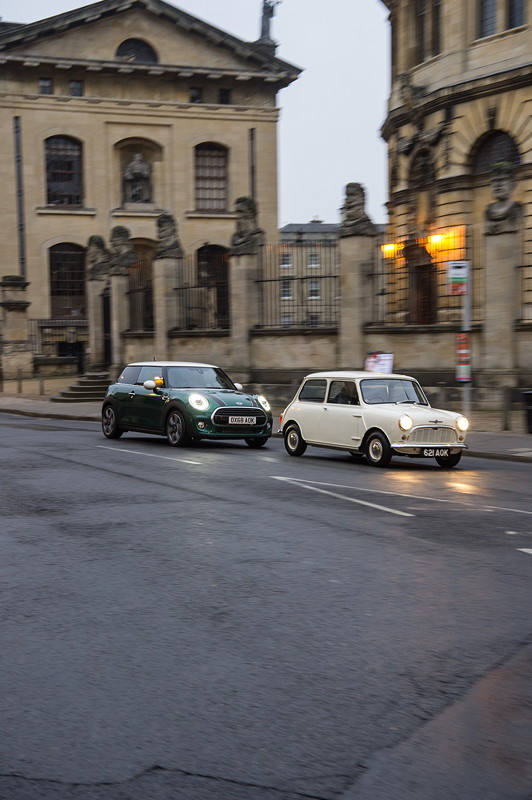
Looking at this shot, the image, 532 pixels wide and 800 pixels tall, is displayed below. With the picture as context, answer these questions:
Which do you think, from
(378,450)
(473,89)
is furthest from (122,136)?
(378,450)

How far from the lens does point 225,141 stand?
170 feet

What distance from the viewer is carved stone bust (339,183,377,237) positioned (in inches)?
989

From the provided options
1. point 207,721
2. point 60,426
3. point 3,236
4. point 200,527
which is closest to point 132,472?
point 200,527

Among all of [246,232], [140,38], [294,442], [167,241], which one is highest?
[140,38]

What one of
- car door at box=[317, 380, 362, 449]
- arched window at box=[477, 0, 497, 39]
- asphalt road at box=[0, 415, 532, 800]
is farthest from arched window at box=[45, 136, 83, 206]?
asphalt road at box=[0, 415, 532, 800]

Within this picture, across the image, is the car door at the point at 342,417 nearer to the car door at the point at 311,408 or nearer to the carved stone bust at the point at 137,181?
the car door at the point at 311,408

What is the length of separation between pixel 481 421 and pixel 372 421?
22.8 feet

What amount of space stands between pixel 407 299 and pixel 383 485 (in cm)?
1329

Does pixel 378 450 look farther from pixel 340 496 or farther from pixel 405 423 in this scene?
pixel 340 496

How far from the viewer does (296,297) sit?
1070 inches

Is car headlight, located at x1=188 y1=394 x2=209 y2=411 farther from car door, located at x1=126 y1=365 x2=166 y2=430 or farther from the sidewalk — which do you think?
the sidewalk

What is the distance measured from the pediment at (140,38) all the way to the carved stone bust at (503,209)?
31.7 metres

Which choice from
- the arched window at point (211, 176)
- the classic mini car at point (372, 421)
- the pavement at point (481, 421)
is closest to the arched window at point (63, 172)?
the arched window at point (211, 176)

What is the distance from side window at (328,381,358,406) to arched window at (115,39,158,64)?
38714mm
